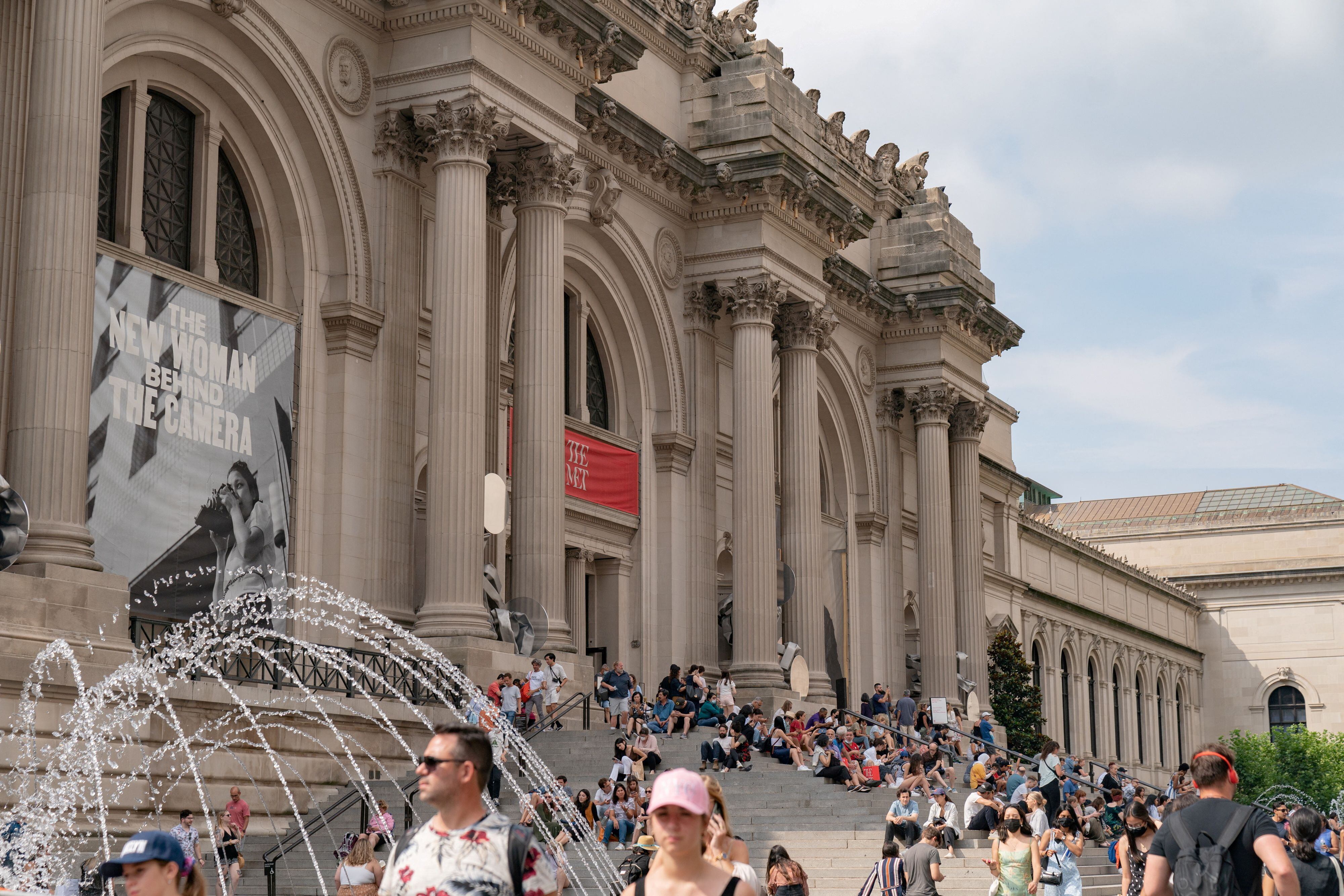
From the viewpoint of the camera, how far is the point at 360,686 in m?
25.1

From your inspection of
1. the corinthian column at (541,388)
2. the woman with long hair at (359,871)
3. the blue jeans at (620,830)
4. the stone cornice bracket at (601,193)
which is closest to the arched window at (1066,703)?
the stone cornice bracket at (601,193)

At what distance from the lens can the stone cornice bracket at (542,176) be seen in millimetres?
31312

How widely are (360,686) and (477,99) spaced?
10096 mm

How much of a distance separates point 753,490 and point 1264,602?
206ft

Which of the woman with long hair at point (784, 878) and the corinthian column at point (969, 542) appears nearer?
the woman with long hair at point (784, 878)

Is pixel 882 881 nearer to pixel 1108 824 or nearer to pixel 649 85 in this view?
pixel 1108 824

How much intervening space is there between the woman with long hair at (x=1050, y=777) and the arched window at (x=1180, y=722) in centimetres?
5562

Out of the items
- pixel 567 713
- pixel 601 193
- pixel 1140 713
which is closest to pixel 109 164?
pixel 567 713

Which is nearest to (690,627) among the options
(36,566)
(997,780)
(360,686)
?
(997,780)

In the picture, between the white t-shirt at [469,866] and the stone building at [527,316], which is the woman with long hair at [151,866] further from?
the stone building at [527,316]

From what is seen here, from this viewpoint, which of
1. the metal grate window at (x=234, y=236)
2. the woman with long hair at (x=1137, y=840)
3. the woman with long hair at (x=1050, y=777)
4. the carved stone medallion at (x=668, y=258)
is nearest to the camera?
the woman with long hair at (x=1137, y=840)

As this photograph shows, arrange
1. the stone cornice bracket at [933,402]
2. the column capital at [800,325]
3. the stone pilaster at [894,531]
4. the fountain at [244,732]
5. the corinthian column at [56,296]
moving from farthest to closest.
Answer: the stone cornice bracket at [933,402] → the stone pilaster at [894,531] → the column capital at [800,325] → the corinthian column at [56,296] → the fountain at [244,732]

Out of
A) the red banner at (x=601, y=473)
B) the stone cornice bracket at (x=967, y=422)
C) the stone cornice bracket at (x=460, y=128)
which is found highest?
the stone cornice bracket at (x=460, y=128)

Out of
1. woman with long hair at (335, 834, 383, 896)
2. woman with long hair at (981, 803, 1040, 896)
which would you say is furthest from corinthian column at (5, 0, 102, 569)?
woman with long hair at (981, 803, 1040, 896)
